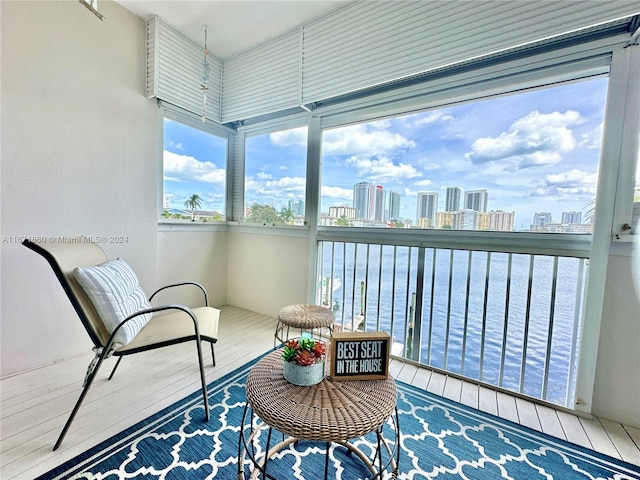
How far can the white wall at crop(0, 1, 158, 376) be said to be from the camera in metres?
1.86

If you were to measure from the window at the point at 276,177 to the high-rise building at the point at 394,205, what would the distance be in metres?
0.98

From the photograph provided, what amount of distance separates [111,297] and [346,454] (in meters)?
1.53

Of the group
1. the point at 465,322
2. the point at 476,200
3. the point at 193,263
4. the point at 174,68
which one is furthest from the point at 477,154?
the point at 193,263

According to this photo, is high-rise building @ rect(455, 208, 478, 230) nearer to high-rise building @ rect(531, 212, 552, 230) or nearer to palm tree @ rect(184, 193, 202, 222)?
high-rise building @ rect(531, 212, 552, 230)

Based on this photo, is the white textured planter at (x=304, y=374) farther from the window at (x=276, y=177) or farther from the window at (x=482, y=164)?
the window at (x=276, y=177)

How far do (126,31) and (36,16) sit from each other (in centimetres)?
62

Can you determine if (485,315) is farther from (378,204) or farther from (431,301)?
(378,204)

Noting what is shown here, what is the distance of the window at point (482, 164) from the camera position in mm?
1714

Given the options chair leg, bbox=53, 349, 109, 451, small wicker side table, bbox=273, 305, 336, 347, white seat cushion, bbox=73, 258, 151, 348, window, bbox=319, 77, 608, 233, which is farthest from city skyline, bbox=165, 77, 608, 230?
chair leg, bbox=53, 349, 109, 451

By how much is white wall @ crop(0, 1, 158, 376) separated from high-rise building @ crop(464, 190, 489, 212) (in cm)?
285

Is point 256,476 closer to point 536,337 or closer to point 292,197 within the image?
point 536,337

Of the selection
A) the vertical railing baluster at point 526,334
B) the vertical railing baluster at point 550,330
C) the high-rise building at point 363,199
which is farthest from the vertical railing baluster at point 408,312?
the vertical railing baluster at point 550,330

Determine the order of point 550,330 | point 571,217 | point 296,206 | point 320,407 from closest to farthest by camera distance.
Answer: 1. point 320,407
2. point 571,217
3. point 550,330
4. point 296,206

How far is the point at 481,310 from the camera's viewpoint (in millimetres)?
2061
